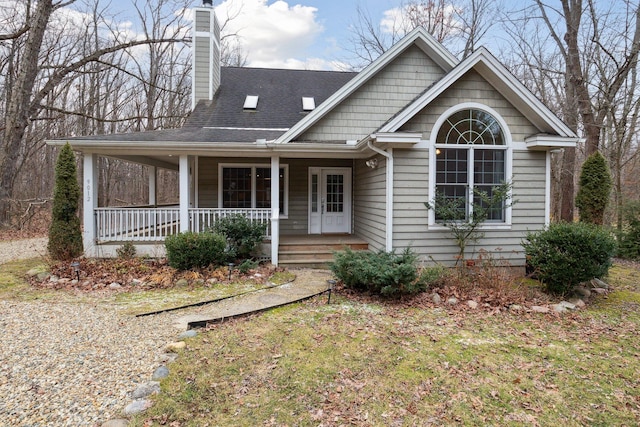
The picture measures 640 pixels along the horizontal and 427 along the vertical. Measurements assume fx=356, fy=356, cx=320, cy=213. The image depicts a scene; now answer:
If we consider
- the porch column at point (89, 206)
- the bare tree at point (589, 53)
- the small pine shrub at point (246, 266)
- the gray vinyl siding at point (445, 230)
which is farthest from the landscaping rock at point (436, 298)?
the bare tree at point (589, 53)

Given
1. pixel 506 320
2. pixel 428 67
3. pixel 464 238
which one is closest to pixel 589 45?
pixel 428 67

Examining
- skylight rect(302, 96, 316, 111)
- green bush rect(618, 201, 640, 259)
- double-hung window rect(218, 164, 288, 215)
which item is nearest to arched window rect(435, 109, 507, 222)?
double-hung window rect(218, 164, 288, 215)

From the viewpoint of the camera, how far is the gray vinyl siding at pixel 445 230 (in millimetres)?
7305

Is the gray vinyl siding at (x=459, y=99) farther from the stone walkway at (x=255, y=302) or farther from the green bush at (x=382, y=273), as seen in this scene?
the stone walkway at (x=255, y=302)

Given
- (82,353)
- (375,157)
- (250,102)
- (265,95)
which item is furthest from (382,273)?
(265,95)

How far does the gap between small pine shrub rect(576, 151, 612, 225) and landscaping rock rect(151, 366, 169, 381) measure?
10198 mm

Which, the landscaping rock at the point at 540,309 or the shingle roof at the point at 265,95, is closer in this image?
the landscaping rock at the point at 540,309

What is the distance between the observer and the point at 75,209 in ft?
25.9

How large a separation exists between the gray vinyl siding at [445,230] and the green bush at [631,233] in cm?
466

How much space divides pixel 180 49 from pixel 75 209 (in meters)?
17.1

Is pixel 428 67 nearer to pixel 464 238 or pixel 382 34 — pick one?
pixel 464 238

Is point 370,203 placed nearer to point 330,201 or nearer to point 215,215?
point 330,201

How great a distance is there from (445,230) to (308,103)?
21.5ft

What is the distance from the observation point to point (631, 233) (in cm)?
1023
